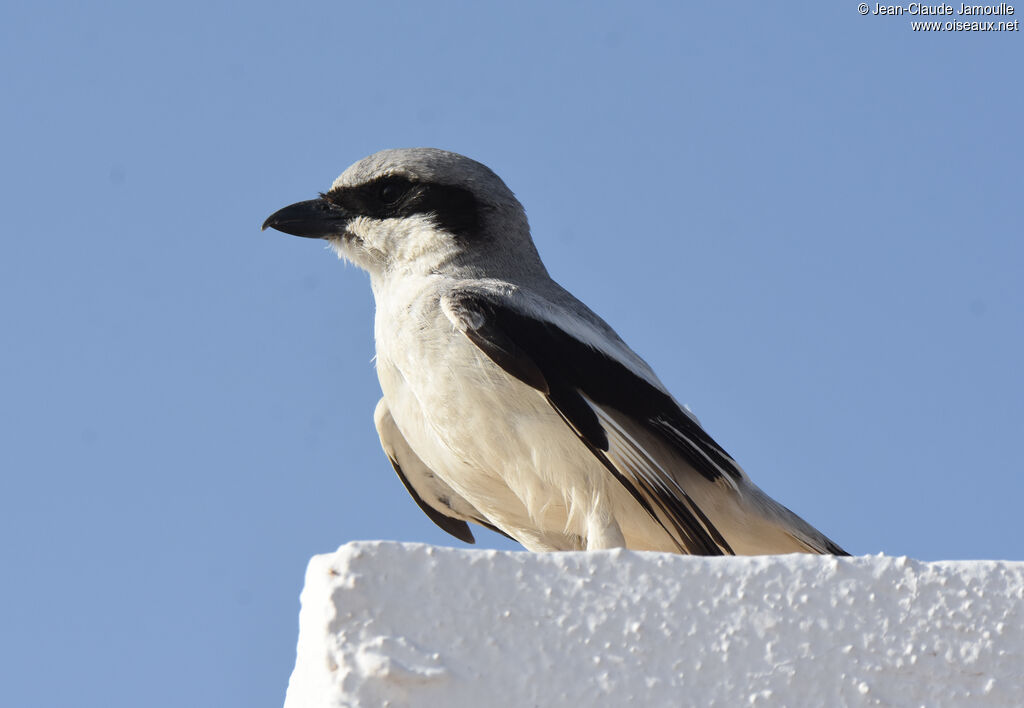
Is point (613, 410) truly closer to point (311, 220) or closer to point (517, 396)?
point (517, 396)

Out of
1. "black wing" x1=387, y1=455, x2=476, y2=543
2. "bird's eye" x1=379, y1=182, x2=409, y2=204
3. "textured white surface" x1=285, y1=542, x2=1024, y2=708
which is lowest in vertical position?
"black wing" x1=387, y1=455, x2=476, y2=543

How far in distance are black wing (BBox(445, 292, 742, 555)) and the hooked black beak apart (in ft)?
3.91

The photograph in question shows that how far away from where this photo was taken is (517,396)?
4.67 metres

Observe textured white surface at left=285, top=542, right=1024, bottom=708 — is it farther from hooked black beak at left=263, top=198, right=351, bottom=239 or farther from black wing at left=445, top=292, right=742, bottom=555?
hooked black beak at left=263, top=198, right=351, bottom=239

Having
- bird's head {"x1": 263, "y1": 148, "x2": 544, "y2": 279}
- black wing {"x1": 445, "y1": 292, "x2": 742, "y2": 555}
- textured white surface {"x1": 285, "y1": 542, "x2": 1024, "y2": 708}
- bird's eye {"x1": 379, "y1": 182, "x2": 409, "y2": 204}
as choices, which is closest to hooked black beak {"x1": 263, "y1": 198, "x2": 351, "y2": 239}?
bird's head {"x1": 263, "y1": 148, "x2": 544, "y2": 279}

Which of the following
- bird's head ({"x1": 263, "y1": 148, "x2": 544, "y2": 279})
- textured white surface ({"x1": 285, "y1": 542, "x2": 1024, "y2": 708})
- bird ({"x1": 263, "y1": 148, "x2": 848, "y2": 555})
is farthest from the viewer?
bird's head ({"x1": 263, "y1": 148, "x2": 544, "y2": 279})

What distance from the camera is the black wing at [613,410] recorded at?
4.51 metres

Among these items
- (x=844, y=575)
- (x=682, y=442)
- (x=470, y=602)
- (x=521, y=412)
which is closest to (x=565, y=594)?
(x=470, y=602)

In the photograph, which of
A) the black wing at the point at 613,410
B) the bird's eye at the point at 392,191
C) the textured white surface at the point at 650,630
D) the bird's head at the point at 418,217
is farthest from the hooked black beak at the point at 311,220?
the textured white surface at the point at 650,630

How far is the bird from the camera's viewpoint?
4.62 m

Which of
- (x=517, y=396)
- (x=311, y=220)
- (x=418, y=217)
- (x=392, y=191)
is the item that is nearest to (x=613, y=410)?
(x=517, y=396)

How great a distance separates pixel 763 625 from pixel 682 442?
104 inches

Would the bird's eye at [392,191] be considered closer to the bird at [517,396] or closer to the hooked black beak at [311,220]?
the bird at [517,396]

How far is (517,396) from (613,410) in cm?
42
